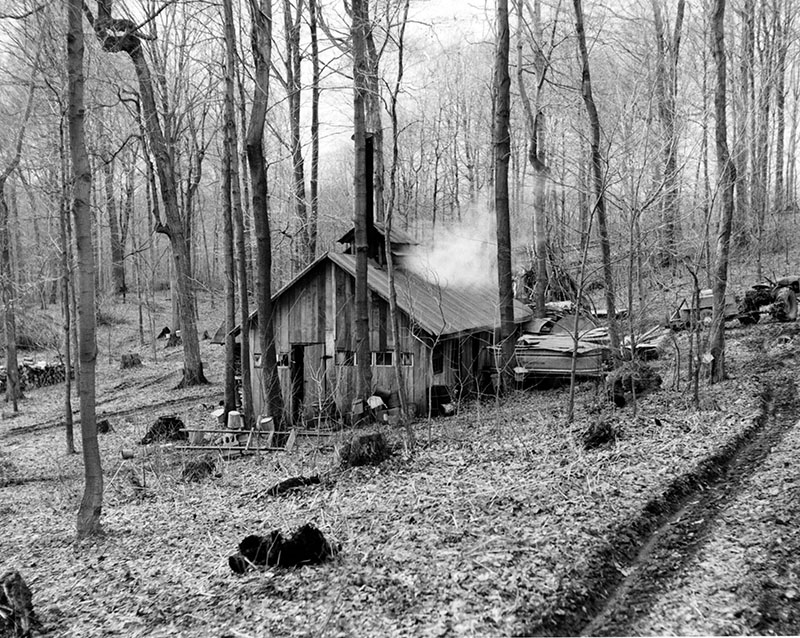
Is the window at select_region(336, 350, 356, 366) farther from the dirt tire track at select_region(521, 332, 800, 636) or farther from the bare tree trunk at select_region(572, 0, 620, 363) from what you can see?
the dirt tire track at select_region(521, 332, 800, 636)

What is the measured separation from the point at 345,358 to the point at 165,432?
185 inches

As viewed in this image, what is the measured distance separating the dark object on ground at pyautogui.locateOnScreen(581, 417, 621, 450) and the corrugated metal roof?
4.72m

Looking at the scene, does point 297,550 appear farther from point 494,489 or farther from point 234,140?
point 234,140

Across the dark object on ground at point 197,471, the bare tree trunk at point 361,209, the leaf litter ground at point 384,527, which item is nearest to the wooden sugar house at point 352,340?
the bare tree trunk at point 361,209

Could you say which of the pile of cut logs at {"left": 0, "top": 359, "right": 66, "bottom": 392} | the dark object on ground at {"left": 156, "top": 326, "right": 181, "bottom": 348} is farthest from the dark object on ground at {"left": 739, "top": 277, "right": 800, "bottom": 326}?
the dark object on ground at {"left": 156, "top": 326, "right": 181, "bottom": 348}

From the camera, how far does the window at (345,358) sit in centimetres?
1619

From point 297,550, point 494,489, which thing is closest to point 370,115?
point 494,489

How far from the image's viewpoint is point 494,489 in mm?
7160

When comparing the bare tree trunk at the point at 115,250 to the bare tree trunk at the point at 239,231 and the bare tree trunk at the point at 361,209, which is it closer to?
the bare tree trunk at the point at 239,231

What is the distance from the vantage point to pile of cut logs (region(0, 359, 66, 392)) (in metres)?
24.1

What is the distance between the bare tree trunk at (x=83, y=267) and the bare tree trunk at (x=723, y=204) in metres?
10.7

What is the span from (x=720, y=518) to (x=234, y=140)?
41.5ft

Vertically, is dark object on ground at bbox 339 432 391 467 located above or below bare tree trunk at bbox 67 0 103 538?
below

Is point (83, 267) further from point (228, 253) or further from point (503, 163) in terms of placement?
point (503, 163)
